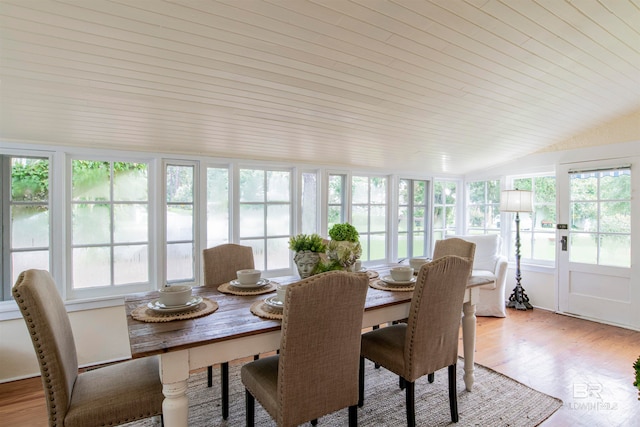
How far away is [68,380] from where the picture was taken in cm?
138

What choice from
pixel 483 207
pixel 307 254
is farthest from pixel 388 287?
pixel 483 207

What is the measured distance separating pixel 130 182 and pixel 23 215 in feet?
2.45

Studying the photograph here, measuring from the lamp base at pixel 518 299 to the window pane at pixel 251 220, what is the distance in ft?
10.6

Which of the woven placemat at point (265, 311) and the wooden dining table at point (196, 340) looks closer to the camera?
the wooden dining table at point (196, 340)

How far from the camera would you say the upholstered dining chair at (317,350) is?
134 centimetres

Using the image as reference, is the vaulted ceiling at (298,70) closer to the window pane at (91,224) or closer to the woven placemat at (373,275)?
the window pane at (91,224)

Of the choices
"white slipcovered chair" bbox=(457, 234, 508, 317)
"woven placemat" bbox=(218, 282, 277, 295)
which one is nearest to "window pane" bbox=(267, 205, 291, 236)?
"woven placemat" bbox=(218, 282, 277, 295)

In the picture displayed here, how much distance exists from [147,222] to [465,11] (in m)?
2.77

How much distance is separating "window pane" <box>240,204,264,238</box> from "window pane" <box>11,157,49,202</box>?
1.54 metres

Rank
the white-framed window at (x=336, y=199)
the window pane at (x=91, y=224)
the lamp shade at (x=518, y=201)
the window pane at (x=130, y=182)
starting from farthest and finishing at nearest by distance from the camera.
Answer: the lamp shade at (x=518, y=201), the white-framed window at (x=336, y=199), the window pane at (x=130, y=182), the window pane at (x=91, y=224)

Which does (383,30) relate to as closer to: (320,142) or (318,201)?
(320,142)

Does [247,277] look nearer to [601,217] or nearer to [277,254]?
[277,254]

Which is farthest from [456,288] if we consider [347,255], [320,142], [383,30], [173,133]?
[173,133]

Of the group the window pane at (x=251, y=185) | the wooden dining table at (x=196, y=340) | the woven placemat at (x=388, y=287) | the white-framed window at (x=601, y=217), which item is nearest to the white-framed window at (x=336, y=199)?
the window pane at (x=251, y=185)
